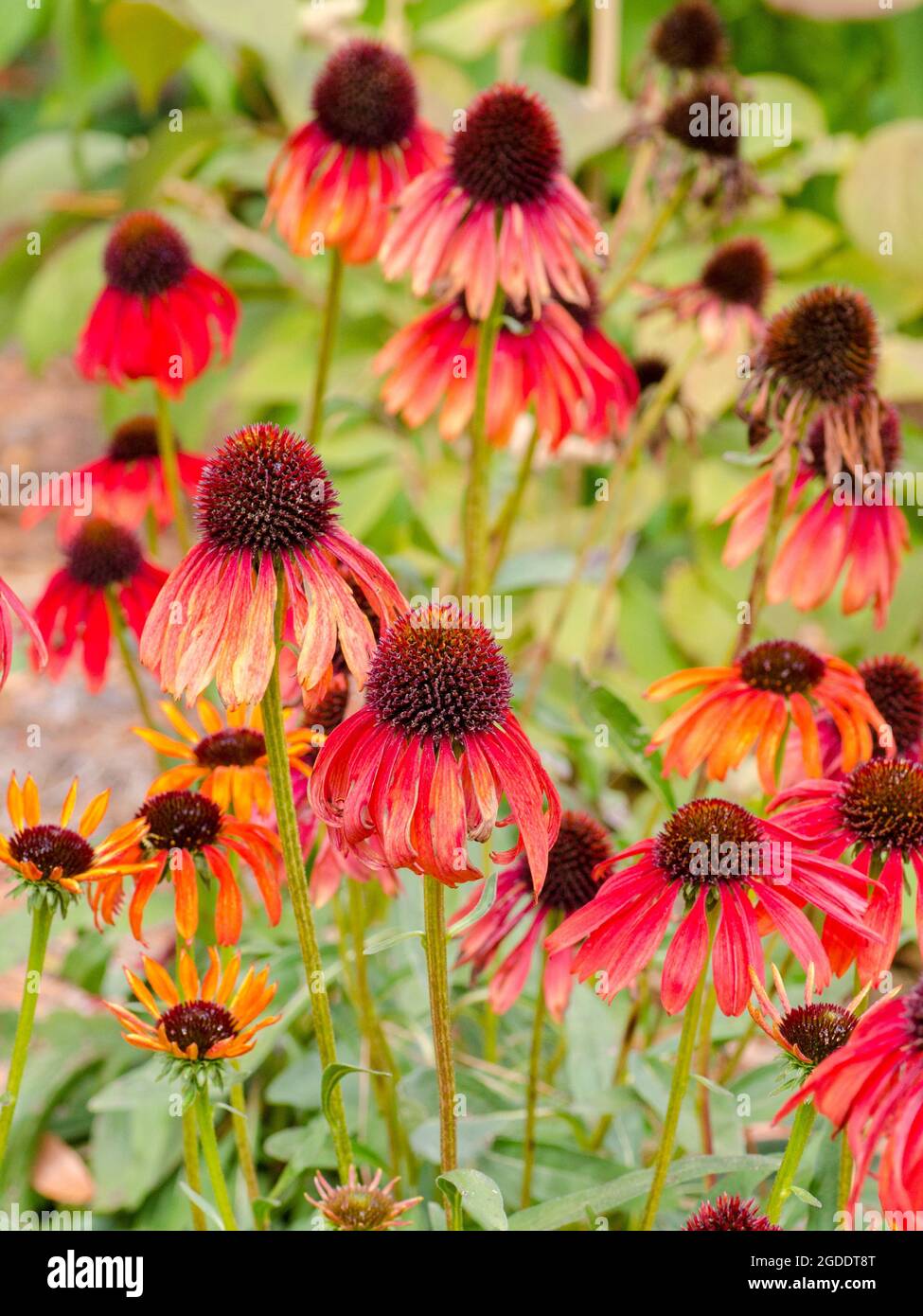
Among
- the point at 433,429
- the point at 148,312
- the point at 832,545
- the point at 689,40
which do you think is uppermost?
the point at 689,40

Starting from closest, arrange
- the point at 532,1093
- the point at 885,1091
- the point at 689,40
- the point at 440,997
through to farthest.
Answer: the point at 885,1091
the point at 440,997
the point at 532,1093
the point at 689,40

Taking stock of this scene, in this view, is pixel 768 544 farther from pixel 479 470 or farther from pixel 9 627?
pixel 9 627

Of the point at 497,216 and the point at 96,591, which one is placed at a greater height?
the point at 497,216

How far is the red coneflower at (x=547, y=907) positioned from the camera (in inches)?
31.4

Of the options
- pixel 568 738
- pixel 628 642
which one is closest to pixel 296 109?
pixel 628 642

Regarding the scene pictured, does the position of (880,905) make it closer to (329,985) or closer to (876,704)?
(876,704)

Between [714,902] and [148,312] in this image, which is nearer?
[714,902]

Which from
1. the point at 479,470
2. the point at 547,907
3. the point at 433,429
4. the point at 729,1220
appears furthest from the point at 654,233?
the point at 433,429

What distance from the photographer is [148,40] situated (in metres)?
1.97

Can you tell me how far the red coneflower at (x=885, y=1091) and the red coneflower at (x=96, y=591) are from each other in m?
0.66

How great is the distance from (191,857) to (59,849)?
0.28 feet

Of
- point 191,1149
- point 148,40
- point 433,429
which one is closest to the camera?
point 191,1149

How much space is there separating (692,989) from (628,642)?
4.40ft
